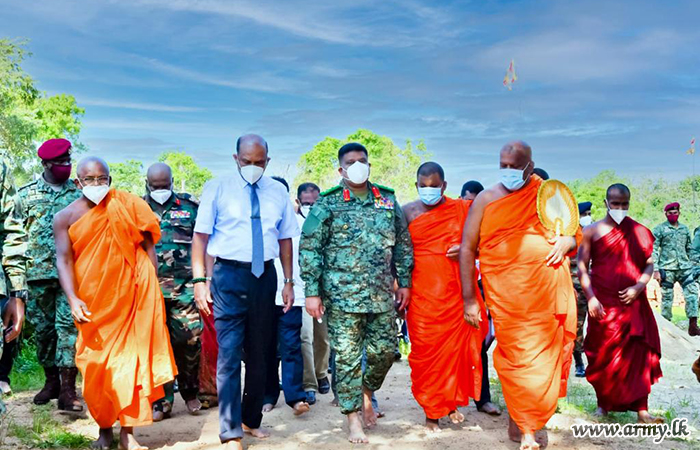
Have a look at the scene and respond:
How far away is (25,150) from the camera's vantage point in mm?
29672

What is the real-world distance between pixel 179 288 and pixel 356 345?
1841mm

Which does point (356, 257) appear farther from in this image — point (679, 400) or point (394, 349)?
point (679, 400)

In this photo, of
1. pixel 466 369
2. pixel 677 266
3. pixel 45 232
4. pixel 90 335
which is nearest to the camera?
pixel 90 335

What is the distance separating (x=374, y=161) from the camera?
45125 mm

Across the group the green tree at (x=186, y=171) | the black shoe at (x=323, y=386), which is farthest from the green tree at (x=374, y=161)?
the black shoe at (x=323, y=386)

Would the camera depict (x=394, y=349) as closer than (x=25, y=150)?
Yes

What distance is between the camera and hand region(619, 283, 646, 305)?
6273 millimetres

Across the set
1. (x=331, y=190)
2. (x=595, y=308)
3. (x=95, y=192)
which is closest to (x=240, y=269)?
(x=331, y=190)

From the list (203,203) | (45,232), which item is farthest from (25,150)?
(203,203)

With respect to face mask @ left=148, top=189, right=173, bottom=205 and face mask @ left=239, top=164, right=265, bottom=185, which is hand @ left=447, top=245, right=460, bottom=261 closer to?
face mask @ left=239, top=164, right=265, bottom=185

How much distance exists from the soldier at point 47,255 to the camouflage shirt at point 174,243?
34.1 inches

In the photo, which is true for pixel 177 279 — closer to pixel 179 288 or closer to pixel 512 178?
pixel 179 288

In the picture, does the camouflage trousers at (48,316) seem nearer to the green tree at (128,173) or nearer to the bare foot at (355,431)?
the bare foot at (355,431)

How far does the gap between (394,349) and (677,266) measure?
38.2 feet
